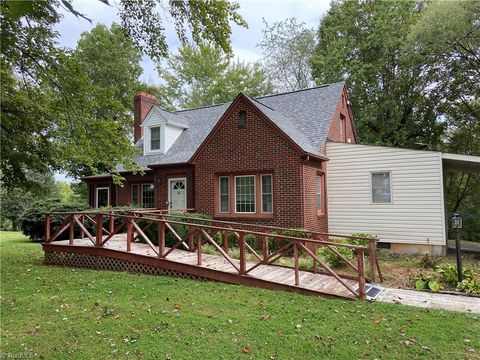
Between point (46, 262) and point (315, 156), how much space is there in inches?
359

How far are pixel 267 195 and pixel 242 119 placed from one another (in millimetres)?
2972

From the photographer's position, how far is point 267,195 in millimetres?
11758

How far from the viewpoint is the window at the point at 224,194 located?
12.4m

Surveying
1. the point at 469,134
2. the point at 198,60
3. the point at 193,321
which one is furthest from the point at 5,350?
the point at 198,60

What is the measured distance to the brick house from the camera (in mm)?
11273

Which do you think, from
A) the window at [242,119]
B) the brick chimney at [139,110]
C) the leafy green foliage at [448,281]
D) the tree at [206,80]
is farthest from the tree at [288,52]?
the leafy green foliage at [448,281]

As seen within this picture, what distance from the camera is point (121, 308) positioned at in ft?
18.0

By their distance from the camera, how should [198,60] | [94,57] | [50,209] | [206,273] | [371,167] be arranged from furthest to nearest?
[198,60]
[94,57]
[50,209]
[371,167]
[206,273]

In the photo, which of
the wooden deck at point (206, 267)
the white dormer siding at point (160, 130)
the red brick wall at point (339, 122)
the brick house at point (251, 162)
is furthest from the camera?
the white dormer siding at point (160, 130)

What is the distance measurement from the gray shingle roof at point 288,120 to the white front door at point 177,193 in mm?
946

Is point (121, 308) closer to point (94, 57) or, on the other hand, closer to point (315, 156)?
point (315, 156)

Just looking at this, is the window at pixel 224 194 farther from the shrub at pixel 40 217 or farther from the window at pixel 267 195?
the shrub at pixel 40 217

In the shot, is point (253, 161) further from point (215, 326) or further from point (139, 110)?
point (139, 110)

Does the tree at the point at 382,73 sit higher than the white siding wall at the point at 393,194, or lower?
higher
